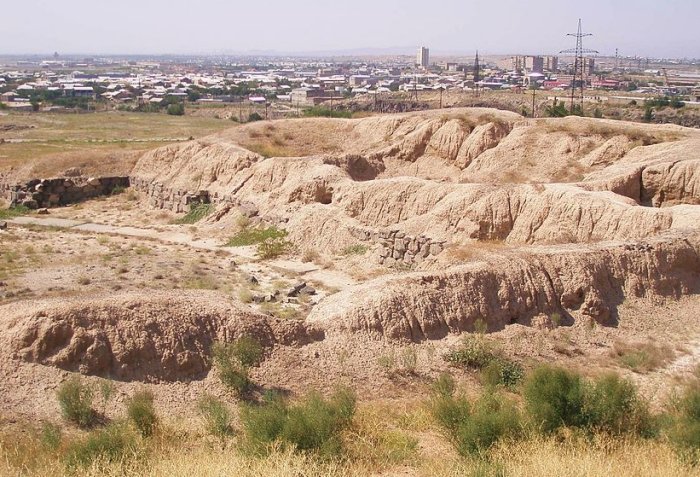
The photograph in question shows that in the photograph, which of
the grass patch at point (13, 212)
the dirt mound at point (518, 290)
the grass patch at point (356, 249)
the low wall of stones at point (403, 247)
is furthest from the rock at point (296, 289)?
the grass patch at point (13, 212)

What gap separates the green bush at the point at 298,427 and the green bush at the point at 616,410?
4.70 metres

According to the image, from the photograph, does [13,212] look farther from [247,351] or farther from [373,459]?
[373,459]

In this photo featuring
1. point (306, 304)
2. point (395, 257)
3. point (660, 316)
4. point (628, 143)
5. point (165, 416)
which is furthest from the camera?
point (628, 143)

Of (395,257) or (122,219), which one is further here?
(122,219)

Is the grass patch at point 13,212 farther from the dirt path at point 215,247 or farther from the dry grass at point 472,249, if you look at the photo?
the dry grass at point 472,249

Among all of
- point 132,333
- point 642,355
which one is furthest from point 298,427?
point 642,355

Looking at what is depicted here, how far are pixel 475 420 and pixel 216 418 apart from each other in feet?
16.3

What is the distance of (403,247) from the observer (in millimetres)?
27469

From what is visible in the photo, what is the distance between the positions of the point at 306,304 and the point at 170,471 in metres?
11.6

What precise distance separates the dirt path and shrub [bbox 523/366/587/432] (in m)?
12.1

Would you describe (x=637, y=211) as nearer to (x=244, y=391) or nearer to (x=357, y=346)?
(x=357, y=346)

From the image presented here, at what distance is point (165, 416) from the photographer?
48.3ft

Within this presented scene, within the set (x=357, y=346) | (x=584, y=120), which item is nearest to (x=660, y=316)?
(x=357, y=346)

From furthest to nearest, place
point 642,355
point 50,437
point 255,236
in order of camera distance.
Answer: point 255,236 → point 642,355 → point 50,437
